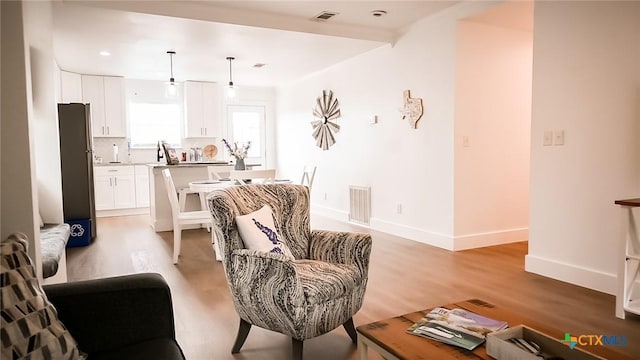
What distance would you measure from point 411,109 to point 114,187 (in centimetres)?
527

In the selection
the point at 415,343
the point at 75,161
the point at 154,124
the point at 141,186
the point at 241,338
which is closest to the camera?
the point at 415,343

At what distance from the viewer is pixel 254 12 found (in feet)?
14.9

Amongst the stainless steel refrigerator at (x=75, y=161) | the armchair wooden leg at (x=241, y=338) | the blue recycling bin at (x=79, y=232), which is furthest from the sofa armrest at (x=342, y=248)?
the stainless steel refrigerator at (x=75, y=161)

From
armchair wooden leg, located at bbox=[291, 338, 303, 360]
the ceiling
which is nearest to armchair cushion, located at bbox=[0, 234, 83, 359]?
armchair wooden leg, located at bbox=[291, 338, 303, 360]

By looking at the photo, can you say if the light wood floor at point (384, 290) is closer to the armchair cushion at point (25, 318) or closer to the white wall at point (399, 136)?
the white wall at point (399, 136)

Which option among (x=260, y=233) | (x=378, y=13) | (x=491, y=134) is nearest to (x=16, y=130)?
(x=260, y=233)

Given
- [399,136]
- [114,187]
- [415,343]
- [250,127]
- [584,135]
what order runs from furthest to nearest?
[250,127]
[114,187]
[399,136]
[584,135]
[415,343]

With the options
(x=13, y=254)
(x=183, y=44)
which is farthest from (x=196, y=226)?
(x=13, y=254)

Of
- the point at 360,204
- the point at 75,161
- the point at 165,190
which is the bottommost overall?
the point at 360,204

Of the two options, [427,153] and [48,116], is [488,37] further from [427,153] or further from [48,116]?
[48,116]

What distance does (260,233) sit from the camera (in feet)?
7.57

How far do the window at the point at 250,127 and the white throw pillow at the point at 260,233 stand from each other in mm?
6628

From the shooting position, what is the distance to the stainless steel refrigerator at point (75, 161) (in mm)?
5070

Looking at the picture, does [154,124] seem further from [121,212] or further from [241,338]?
[241,338]
